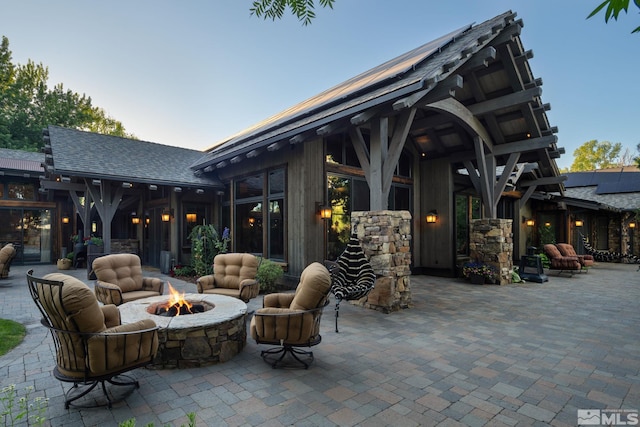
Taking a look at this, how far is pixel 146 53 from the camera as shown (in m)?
12.7

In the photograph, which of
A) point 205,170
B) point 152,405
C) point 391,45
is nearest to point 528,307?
point 152,405

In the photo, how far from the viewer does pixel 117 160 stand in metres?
9.98

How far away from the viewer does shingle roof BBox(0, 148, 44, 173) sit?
1233 centimetres

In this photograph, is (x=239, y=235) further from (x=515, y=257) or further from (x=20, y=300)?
(x=515, y=257)

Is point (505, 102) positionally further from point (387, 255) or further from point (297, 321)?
point (297, 321)

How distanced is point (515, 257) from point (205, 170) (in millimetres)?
13025

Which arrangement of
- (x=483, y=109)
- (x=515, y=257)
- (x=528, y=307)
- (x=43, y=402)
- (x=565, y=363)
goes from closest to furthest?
(x=43, y=402) < (x=565, y=363) < (x=528, y=307) < (x=483, y=109) < (x=515, y=257)

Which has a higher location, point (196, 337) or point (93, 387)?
point (196, 337)

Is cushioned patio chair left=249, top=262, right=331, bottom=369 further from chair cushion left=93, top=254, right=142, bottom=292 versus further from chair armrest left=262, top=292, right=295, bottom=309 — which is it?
chair cushion left=93, top=254, right=142, bottom=292

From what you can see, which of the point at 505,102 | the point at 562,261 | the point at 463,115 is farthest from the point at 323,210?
the point at 562,261

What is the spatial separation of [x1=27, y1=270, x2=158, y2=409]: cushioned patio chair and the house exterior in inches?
173

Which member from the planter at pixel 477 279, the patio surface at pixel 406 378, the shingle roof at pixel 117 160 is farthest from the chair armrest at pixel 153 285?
the planter at pixel 477 279

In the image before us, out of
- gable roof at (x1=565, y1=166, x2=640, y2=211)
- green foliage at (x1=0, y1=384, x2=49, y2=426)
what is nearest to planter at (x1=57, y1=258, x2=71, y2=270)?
green foliage at (x1=0, y1=384, x2=49, y2=426)

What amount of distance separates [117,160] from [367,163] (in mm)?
8384
